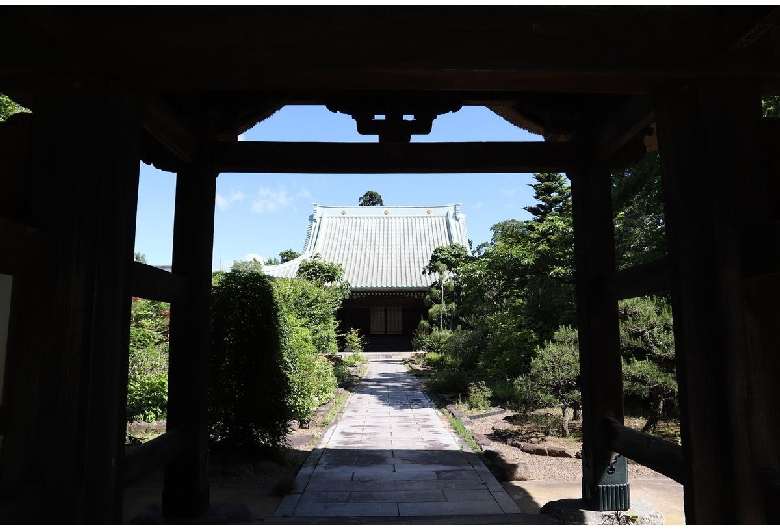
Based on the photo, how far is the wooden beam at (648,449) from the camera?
108 inches

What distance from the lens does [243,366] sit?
228 inches

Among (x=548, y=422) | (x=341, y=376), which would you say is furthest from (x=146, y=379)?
(x=341, y=376)

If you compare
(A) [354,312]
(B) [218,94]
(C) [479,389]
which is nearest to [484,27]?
(B) [218,94]

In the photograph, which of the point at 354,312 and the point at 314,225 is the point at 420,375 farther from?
the point at 314,225

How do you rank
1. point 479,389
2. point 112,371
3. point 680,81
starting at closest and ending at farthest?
point 112,371 → point 680,81 → point 479,389

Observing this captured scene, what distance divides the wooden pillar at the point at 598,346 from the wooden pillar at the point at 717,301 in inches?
57.1

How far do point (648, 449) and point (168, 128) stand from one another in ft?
11.2

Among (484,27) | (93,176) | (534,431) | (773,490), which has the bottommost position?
(534,431)

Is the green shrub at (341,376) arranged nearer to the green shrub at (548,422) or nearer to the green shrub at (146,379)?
the green shrub at (146,379)

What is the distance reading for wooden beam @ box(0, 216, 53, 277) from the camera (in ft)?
6.65

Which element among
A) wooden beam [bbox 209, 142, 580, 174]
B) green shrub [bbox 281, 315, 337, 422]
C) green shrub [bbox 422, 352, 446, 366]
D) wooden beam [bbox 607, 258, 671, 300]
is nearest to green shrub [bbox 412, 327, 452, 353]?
green shrub [bbox 422, 352, 446, 366]

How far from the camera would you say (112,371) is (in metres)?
2.34

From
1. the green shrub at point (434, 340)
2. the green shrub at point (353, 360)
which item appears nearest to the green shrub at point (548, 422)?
the green shrub at point (434, 340)

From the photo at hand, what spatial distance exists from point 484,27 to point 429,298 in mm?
18163
